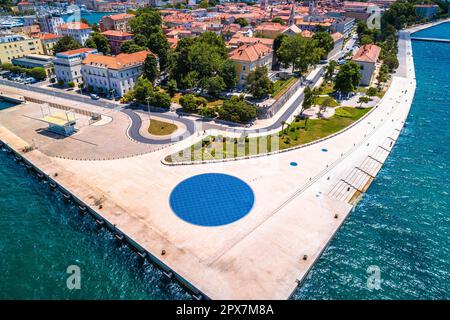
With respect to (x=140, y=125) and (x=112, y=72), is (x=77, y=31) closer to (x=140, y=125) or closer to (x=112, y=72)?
(x=112, y=72)

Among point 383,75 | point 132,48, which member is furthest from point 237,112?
point 383,75

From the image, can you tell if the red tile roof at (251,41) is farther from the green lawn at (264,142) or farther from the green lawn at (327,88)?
the green lawn at (264,142)

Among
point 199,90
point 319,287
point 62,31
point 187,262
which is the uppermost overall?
point 62,31

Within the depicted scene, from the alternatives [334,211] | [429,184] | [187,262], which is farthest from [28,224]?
[429,184]

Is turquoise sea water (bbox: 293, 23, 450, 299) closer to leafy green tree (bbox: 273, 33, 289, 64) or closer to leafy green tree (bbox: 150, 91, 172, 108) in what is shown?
leafy green tree (bbox: 150, 91, 172, 108)

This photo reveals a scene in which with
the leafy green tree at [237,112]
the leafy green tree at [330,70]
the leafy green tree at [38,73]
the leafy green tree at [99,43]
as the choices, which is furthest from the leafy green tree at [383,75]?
the leafy green tree at [38,73]

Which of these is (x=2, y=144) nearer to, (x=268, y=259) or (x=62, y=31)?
(x=268, y=259)
